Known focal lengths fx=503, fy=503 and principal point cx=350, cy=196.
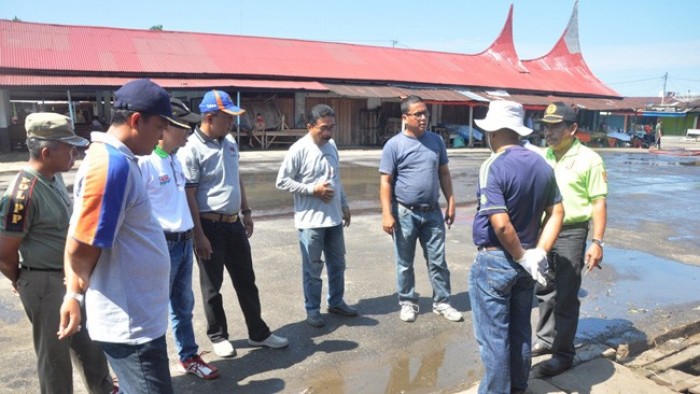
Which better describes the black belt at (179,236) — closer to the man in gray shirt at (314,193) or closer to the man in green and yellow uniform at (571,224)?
the man in gray shirt at (314,193)

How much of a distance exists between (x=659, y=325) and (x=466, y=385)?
2.25 metres

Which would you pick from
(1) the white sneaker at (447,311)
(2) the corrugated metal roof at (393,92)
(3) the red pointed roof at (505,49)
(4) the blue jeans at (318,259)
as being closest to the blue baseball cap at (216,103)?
(4) the blue jeans at (318,259)

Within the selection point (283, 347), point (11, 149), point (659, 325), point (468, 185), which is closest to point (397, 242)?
point (283, 347)

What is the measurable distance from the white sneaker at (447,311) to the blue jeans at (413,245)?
72 millimetres

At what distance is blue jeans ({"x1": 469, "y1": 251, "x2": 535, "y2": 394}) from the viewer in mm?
2852

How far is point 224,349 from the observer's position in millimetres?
3730

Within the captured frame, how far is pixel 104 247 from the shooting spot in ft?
6.18

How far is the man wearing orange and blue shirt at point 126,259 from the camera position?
6.22 ft

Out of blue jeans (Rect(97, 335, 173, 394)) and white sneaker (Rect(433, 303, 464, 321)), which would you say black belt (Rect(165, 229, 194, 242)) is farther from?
white sneaker (Rect(433, 303, 464, 321))

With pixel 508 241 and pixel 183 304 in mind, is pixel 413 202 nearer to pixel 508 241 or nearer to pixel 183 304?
pixel 508 241

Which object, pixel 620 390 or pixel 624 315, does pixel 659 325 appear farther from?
pixel 620 390

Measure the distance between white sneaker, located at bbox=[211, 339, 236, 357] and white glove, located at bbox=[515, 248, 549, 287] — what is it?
2.20 meters

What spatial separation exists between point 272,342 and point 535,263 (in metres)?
2.12

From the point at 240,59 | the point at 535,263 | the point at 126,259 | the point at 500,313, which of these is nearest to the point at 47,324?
the point at 126,259
